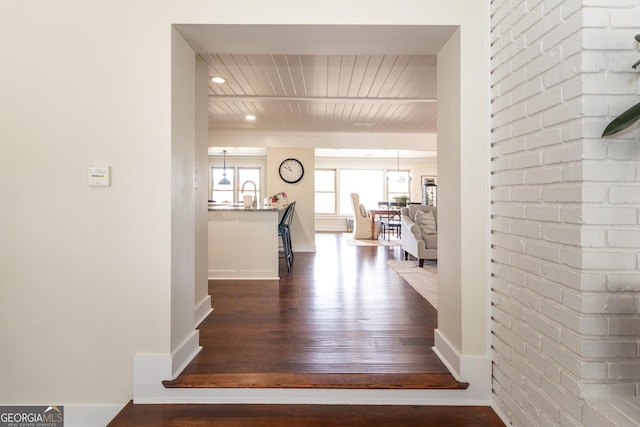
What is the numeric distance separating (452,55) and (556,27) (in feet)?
2.24

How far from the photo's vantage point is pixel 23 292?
1.88m

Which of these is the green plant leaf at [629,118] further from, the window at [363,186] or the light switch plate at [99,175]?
the window at [363,186]

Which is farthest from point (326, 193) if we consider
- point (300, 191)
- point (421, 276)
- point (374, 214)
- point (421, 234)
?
point (421, 276)

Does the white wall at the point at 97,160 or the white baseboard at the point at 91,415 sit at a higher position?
the white wall at the point at 97,160

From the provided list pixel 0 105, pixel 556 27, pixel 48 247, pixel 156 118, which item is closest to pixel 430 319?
pixel 556 27

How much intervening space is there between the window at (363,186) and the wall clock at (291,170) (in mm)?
4428

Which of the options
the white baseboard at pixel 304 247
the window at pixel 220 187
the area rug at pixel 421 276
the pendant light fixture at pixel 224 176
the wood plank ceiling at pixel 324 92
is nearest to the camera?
the wood plank ceiling at pixel 324 92

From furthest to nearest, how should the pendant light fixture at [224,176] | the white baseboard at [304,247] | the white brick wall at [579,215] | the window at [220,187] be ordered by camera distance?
1. the window at [220,187]
2. the pendant light fixture at [224,176]
3. the white baseboard at [304,247]
4. the white brick wall at [579,215]

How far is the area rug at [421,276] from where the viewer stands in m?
3.55

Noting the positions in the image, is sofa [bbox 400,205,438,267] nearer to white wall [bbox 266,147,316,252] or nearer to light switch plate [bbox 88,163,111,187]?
white wall [bbox 266,147,316,252]

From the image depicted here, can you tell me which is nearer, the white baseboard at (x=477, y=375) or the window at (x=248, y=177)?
the white baseboard at (x=477, y=375)

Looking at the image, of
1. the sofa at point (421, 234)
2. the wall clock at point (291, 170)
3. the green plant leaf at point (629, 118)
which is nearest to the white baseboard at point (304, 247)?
the wall clock at point (291, 170)

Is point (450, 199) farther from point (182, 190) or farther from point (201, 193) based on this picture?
point (201, 193)

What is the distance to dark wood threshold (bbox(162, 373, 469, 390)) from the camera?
1846 mm
